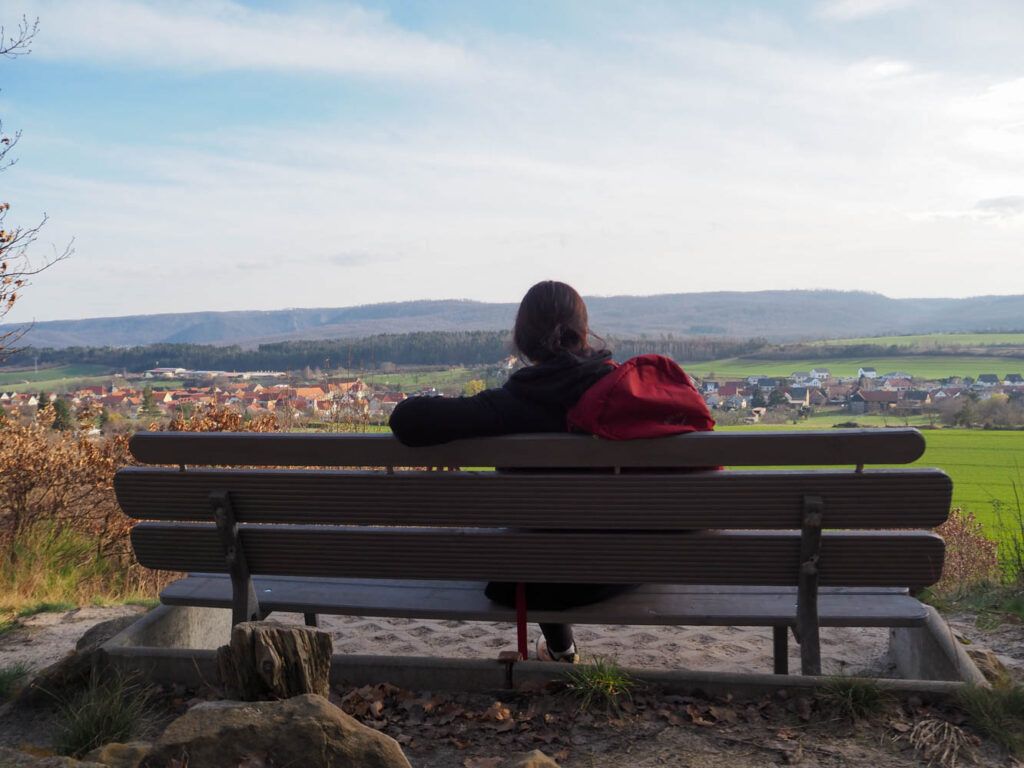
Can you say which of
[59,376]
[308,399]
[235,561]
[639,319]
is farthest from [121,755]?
[639,319]

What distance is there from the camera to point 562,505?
3301mm

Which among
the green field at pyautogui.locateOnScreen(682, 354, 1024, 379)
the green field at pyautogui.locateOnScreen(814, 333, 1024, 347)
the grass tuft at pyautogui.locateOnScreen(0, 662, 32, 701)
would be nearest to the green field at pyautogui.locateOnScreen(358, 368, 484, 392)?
the grass tuft at pyautogui.locateOnScreen(0, 662, 32, 701)

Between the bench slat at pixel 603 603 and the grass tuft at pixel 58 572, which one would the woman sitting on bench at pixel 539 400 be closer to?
the bench slat at pixel 603 603

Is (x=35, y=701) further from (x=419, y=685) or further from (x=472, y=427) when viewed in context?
(x=472, y=427)

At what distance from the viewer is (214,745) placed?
2.51m

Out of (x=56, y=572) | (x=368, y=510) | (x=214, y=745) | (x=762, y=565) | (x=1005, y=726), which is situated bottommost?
(x=56, y=572)

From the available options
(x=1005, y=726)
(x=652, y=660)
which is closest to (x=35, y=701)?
(x=652, y=660)

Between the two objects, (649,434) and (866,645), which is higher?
(649,434)

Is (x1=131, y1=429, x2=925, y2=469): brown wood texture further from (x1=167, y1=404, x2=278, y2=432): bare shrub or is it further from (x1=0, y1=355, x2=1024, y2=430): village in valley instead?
(x1=167, y1=404, x2=278, y2=432): bare shrub

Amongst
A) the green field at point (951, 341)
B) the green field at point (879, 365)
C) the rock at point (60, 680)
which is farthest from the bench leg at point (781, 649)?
the green field at point (951, 341)

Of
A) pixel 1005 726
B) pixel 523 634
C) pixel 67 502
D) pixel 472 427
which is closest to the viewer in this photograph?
pixel 1005 726

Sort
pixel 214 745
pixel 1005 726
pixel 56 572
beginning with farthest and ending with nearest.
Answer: pixel 56 572, pixel 1005 726, pixel 214 745

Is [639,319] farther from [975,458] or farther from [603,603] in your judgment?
[603,603]

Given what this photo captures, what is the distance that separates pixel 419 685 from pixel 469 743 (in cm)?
40
